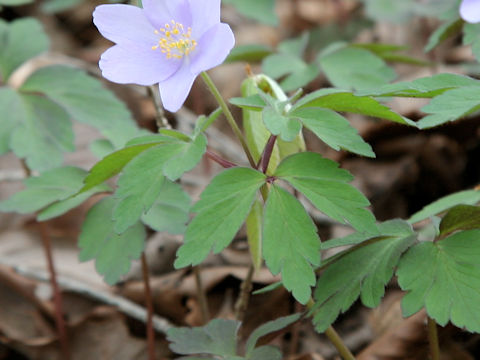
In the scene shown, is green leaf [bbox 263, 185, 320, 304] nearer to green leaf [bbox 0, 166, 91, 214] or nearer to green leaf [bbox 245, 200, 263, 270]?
green leaf [bbox 245, 200, 263, 270]

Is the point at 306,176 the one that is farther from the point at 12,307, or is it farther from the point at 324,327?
the point at 12,307

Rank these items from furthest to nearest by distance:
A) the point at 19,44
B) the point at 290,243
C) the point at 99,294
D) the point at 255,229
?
the point at 99,294 → the point at 19,44 → the point at 255,229 → the point at 290,243

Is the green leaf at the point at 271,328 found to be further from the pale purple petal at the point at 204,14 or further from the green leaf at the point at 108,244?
the pale purple petal at the point at 204,14

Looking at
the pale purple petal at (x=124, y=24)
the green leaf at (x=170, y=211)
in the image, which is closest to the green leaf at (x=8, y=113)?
the green leaf at (x=170, y=211)

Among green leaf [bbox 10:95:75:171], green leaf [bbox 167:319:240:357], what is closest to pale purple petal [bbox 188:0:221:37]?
green leaf [bbox 167:319:240:357]

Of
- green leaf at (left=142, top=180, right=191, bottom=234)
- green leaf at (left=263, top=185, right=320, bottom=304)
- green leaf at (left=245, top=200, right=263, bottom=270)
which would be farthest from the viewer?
green leaf at (left=142, top=180, right=191, bottom=234)

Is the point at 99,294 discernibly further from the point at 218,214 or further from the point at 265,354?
the point at 218,214

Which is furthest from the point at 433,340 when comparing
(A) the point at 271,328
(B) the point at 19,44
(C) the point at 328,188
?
(B) the point at 19,44
